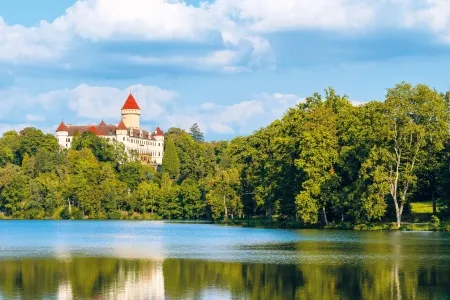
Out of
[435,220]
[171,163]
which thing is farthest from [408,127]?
[171,163]

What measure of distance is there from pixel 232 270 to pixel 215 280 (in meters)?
3.85

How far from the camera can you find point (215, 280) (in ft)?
113

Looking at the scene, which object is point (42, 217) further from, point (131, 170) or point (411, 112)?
point (411, 112)

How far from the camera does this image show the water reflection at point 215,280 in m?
29.9

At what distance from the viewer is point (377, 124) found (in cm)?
7400

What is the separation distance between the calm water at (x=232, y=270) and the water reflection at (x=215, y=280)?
0.04m

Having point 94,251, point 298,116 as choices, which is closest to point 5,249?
point 94,251

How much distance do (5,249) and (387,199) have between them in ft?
123

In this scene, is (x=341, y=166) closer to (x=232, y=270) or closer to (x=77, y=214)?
(x=232, y=270)

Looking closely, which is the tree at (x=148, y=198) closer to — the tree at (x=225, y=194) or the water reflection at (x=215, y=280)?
the tree at (x=225, y=194)

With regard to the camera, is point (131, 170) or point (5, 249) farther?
point (131, 170)

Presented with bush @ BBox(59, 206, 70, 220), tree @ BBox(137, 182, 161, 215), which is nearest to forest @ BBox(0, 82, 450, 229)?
tree @ BBox(137, 182, 161, 215)

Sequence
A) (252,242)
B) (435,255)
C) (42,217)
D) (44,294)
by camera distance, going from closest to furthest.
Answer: (44,294)
(435,255)
(252,242)
(42,217)

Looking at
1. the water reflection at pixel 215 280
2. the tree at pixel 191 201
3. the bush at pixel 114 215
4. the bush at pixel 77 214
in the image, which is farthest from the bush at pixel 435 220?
the bush at pixel 77 214
